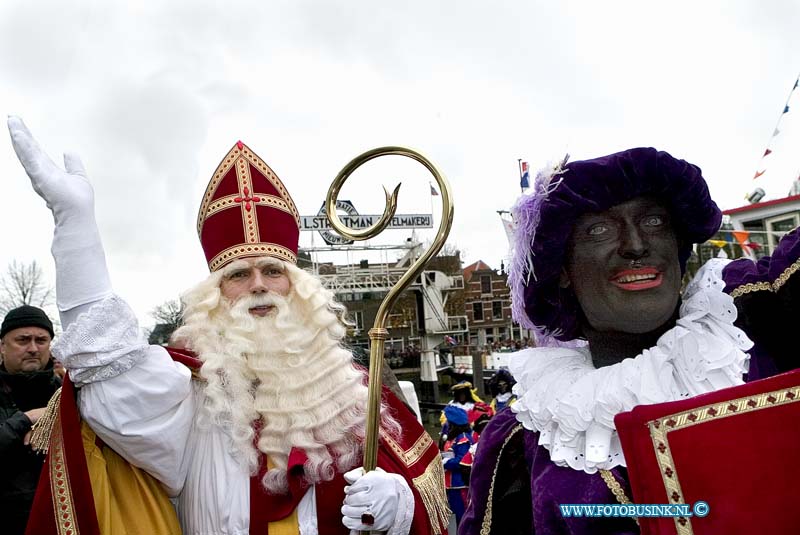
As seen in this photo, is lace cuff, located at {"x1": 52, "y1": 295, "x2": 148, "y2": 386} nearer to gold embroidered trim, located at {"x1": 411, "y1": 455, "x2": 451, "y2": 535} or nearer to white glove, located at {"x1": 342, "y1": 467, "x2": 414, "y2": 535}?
white glove, located at {"x1": 342, "y1": 467, "x2": 414, "y2": 535}

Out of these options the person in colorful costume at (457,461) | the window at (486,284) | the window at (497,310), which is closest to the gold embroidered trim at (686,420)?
the person in colorful costume at (457,461)

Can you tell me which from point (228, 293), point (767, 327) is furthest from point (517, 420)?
point (228, 293)

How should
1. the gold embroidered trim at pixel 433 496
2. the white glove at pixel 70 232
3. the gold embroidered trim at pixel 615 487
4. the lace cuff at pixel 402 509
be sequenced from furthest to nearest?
the gold embroidered trim at pixel 433 496 < the lace cuff at pixel 402 509 < the white glove at pixel 70 232 < the gold embroidered trim at pixel 615 487

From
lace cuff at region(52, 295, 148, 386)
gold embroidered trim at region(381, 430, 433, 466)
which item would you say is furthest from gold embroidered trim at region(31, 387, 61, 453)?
gold embroidered trim at region(381, 430, 433, 466)

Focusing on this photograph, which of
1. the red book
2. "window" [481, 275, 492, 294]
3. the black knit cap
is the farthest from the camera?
"window" [481, 275, 492, 294]

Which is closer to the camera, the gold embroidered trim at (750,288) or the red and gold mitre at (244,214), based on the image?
the gold embroidered trim at (750,288)

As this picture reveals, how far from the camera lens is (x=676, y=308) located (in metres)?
1.70

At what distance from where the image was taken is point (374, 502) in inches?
83.7

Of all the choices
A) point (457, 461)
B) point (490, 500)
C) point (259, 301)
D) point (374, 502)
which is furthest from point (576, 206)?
point (457, 461)

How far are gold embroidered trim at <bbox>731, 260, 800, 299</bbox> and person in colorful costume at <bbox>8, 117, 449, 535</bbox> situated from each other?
4.03 ft

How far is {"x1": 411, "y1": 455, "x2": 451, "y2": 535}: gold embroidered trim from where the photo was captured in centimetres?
243

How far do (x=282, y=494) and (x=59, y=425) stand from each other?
736mm

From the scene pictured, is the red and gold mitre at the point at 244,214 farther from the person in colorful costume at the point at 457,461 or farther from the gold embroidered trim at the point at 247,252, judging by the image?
the person in colorful costume at the point at 457,461

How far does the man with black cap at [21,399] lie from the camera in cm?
284
